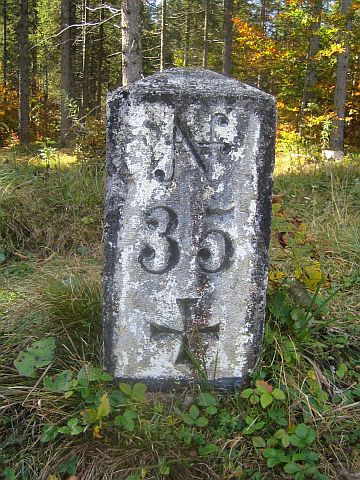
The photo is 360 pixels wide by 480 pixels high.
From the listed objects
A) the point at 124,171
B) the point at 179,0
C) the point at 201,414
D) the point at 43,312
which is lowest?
the point at 201,414

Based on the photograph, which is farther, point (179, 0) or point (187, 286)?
point (179, 0)

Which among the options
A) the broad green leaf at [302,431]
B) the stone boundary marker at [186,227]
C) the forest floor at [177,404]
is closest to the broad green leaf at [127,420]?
the forest floor at [177,404]

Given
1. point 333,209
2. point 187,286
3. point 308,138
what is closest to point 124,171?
point 187,286

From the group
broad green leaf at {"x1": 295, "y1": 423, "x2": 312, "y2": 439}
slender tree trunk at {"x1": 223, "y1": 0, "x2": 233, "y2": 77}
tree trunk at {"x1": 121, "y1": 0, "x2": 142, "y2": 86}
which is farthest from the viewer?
slender tree trunk at {"x1": 223, "y1": 0, "x2": 233, "y2": 77}

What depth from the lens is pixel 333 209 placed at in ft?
16.1

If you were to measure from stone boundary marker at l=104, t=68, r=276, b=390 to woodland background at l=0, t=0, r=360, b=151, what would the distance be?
3.91m

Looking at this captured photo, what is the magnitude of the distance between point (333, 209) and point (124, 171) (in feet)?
10.4

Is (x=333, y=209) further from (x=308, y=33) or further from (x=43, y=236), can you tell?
(x=308, y=33)

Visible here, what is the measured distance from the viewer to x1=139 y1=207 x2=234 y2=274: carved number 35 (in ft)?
7.52

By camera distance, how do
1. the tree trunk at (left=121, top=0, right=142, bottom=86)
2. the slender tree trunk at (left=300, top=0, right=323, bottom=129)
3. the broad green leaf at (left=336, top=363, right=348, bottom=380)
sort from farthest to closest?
the slender tree trunk at (left=300, top=0, right=323, bottom=129) → the tree trunk at (left=121, top=0, right=142, bottom=86) → the broad green leaf at (left=336, top=363, right=348, bottom=380)

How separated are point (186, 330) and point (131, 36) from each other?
5.41m

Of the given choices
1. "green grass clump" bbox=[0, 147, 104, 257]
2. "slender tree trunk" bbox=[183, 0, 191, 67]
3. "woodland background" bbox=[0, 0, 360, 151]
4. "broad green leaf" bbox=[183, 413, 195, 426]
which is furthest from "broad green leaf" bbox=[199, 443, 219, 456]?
"slender tree trunk" bbox=[183, 0, 191, 67]

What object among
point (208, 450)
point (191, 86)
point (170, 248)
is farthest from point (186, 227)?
point (208, 450)

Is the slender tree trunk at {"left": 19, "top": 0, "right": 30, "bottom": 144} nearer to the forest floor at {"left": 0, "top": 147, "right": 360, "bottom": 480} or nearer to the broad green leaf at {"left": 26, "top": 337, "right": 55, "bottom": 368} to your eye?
the forest floor at {"left": 0, "top": 147, "right": 360, "bottom": 480}
